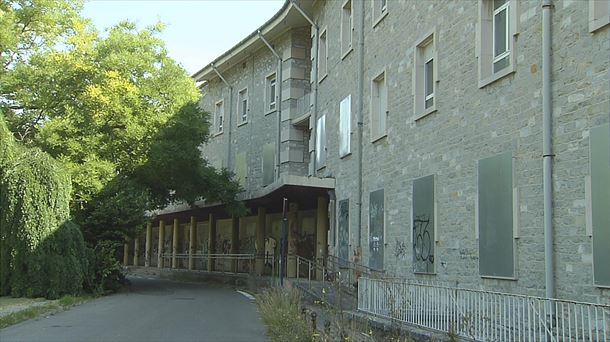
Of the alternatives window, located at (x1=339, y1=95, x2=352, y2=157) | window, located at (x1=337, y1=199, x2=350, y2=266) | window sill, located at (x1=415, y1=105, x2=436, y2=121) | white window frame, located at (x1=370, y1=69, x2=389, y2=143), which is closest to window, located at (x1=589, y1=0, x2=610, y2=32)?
window sill, located at (x1=415, y1=105, x2=436, y2=121)

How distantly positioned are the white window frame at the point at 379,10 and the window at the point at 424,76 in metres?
2.75

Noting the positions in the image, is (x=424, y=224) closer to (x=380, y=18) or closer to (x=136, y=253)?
(x=380, y=18)

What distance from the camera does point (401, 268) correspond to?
16.0 meters

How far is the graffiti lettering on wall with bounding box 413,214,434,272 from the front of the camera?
1454 cm

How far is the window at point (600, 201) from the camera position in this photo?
916 cm

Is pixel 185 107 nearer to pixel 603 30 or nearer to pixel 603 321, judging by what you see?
pixel 603 30

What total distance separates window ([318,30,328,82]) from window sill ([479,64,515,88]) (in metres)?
12.1

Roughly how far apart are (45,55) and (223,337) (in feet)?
53.8

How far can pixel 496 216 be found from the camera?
1195cm

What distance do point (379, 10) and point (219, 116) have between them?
747 inches

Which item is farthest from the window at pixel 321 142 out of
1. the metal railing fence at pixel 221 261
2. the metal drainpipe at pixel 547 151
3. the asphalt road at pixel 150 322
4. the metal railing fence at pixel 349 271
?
the metal drainpipe at pixel 547 151

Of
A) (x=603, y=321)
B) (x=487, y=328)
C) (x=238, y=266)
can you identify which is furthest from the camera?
(x=238, y=266)

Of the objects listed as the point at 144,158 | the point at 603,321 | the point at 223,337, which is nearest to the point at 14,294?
the point at 144,158

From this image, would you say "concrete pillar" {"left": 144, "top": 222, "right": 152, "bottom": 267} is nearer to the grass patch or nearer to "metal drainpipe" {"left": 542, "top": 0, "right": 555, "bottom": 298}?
the grass patch
